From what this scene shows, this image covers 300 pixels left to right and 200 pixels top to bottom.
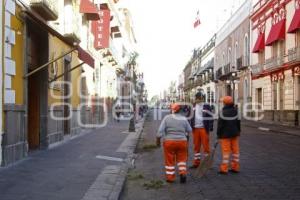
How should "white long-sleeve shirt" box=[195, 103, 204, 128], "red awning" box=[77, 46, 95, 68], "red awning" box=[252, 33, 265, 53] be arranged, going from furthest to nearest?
"red awning" box=[252, 33, 265, 53]
"red awning" box=[77, 46, 95, 68]
"white long-sleeve shirt" box=[195, 103, 204, 128]

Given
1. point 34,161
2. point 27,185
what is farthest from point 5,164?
point 27,185

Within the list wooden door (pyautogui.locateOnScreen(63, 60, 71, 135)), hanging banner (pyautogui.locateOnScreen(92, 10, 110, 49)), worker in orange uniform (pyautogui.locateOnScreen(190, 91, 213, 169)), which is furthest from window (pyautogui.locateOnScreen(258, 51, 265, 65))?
worker in orange uniform (pyautogui.locateOnScreen(190, 91, 213, 169))

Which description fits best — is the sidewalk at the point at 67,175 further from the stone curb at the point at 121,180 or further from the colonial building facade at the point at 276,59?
the colonial building facade at the point at 276,59

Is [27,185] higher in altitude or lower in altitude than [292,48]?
lower

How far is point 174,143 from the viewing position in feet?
29.4

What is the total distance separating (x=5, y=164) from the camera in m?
10.3

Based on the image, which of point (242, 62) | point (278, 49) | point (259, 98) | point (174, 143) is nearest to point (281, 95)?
point (278, 49)

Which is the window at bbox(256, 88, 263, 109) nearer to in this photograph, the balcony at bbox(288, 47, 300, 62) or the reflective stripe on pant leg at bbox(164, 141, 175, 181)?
the balcony at bbox(288, 47, 300, 62)

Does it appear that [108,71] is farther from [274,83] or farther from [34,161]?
[34,161]

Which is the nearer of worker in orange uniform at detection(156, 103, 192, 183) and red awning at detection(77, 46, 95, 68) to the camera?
worker in orange uniform at detection(156, 103, 192, 183)

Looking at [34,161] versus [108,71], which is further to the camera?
[108,71]

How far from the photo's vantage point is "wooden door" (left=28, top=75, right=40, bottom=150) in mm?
14133

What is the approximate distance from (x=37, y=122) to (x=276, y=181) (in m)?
7.56

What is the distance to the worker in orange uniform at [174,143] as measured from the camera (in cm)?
895
